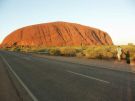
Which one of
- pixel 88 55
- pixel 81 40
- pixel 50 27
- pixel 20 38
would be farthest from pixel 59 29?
pixel 88 55

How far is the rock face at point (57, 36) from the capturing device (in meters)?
127

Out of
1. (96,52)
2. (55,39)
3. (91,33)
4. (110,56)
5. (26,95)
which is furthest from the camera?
(91,33)

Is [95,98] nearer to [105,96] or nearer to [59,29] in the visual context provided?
[105,96]

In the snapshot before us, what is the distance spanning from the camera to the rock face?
417 feet

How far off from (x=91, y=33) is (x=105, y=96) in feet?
458

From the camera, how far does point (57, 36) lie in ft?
421

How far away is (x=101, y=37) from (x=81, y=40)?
27.5 metres

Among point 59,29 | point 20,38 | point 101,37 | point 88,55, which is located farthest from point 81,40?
point 88,55

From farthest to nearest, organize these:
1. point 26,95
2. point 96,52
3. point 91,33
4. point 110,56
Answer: point 91,33, point 96,52, point 110,56, point 26,95

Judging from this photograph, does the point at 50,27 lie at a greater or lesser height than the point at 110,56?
greater

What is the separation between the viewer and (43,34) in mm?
132125

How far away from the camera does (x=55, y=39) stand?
127m

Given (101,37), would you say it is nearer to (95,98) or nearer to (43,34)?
(43,34)

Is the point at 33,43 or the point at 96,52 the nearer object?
the point at 96,52
